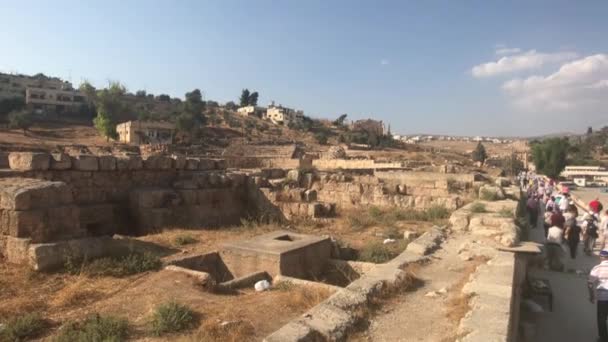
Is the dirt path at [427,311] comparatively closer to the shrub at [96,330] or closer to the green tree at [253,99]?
the shrub at [96,330]

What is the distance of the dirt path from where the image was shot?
11.7 ft

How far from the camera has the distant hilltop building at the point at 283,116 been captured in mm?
87812

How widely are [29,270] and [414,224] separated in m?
7.83

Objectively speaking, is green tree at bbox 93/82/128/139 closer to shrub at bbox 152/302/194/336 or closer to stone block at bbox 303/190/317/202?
stone block at bbox 303/190/317/202

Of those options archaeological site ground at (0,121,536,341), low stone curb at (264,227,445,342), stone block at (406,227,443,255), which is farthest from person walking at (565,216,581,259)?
low stone curb at (264,227,445,342)

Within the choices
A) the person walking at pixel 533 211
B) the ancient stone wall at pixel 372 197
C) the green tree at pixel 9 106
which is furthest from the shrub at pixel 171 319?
the green tree at pixel 9 106

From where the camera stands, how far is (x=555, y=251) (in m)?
8.91

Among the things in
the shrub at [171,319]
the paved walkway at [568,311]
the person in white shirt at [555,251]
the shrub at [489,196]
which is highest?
the shrub at [489,196]

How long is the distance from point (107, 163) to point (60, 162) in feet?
3.52

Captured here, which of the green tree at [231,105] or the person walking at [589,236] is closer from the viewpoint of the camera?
the person walking at [589,236]

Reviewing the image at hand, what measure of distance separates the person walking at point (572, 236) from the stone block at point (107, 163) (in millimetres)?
11064

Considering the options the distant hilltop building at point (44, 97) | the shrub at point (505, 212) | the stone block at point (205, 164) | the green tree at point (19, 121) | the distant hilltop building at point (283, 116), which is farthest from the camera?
the distant hilltop building at point (283, 116)

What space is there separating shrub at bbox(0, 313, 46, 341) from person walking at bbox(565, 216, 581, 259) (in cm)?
1057

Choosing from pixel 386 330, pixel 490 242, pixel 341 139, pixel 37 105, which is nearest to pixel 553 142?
pixel 341 139
